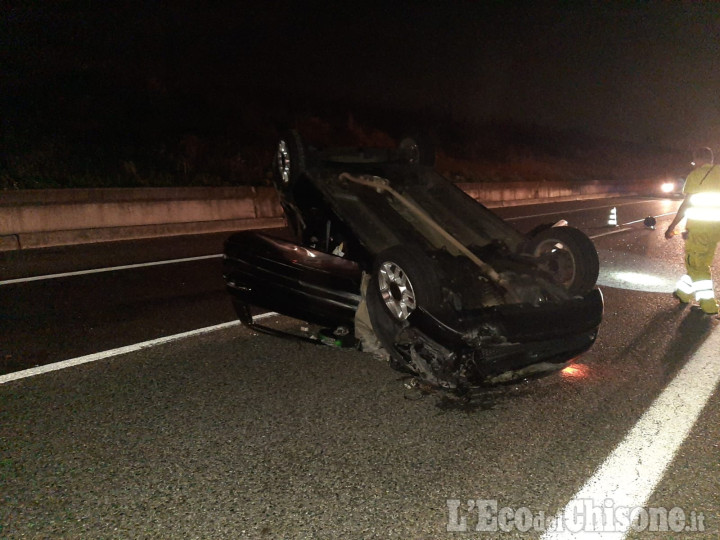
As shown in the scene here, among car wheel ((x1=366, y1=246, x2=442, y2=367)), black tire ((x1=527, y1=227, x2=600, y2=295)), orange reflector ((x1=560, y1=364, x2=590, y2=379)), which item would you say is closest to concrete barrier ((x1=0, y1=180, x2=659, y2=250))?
car wheel ((x1=366, y1=246, x2=442, y2=367))

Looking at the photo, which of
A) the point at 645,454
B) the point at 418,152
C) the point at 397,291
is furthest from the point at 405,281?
the point at 418,152

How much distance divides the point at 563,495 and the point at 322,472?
1172 mm

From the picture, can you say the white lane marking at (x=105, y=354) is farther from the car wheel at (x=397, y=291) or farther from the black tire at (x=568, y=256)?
the black tire at (x=568, y=256)

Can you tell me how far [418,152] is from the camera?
5523mm

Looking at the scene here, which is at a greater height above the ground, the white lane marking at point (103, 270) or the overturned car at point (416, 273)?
the overturned car at point (416, 273)

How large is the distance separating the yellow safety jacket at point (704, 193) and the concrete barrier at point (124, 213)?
26.6 ft

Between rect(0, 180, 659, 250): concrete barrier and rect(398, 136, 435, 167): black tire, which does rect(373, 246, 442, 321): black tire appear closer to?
rect(398, 136, 435, 167): black tire

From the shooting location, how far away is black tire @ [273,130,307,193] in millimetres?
4680

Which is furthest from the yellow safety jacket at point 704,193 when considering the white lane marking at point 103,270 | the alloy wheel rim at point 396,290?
the white lane marking at point 103,270

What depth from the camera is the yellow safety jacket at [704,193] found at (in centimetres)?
566

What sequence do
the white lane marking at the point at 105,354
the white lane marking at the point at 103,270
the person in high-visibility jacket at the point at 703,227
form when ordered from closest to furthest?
the white lane marking at the point at 105,354
the person in high-visibility jacket at the point at 703,227
the white lane marking at the point at 103,270

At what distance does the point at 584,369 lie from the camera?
4.12 metres

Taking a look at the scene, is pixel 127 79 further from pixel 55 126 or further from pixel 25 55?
pixel 55 126

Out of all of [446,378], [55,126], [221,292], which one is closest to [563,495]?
[446,378]
